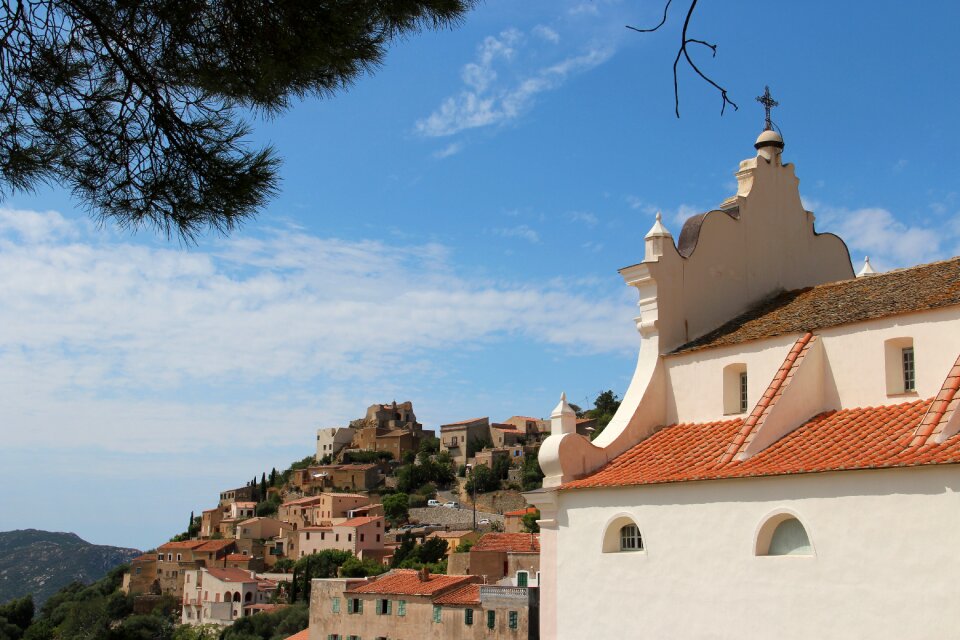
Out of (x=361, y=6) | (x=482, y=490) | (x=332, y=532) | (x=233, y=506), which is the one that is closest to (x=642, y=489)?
(x=361, y=6)

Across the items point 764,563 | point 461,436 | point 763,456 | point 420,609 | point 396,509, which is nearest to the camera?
point 764,563

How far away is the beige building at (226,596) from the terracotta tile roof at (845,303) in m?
82.3

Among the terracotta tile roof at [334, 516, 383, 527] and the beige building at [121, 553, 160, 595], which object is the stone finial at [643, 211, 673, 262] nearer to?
the terracotta tile roof at [334, 516, 383, 527]

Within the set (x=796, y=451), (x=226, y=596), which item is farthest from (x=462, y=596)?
(x=226, y=596)

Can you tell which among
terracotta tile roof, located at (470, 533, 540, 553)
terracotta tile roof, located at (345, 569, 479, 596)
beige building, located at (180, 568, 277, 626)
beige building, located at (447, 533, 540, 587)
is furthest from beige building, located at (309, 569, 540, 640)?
beige building, located at (180, 568, 277, 626)

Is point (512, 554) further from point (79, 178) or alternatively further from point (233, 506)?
point (233, 506)

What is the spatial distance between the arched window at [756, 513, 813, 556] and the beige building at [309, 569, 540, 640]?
29967 mm

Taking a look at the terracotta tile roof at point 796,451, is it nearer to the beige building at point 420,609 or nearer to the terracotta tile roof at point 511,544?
the beige building at point 420,609

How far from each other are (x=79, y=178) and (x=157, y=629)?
91.3m

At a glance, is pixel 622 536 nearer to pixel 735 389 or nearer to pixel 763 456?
pixel 763 456

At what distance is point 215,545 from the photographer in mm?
118500

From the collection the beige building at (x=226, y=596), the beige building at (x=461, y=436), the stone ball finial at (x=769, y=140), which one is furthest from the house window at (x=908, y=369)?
the beige building at (x=461, y=436)

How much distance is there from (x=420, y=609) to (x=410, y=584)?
7.45 ft

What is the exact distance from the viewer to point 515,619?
44.9 meters
